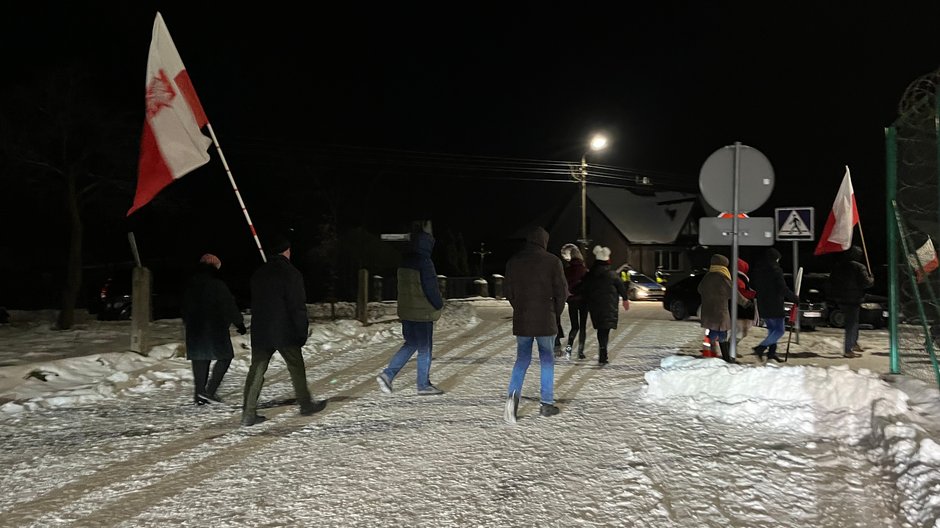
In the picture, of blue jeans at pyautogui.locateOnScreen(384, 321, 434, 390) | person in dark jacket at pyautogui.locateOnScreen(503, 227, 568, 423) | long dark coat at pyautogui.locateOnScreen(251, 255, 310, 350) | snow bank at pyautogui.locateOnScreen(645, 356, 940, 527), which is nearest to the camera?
snow bank at pyautogui.locateOnScreen(645, 356, 940, 527)

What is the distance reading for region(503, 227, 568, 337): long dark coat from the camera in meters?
5.61

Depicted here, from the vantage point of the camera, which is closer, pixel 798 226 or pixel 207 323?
pixel 207 323

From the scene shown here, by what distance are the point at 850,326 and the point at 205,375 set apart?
9.63 meters

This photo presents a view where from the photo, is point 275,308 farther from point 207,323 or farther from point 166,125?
point 166,125

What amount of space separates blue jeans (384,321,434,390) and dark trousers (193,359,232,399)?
176 cm

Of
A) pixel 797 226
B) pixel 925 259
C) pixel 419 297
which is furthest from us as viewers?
pixel 797 226

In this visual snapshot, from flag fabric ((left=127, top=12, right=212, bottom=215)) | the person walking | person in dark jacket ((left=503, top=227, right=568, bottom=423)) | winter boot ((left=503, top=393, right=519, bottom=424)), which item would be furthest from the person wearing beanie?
Answer: flag fabric ((left=127, top=12, right=212, bottom=215))

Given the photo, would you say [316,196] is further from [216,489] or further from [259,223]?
[216,489]

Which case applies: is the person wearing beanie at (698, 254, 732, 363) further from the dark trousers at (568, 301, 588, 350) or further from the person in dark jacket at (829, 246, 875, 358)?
the person in dark jacket at (829, 246, 875, 358)

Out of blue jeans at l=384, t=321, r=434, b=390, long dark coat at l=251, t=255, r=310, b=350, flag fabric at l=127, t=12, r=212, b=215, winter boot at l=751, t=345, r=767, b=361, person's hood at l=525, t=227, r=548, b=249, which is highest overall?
flag fabric at l=127, t=12, r=212, b=215

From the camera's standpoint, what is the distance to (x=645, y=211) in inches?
1984

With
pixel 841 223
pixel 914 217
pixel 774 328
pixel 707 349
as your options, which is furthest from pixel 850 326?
pixel 914 217

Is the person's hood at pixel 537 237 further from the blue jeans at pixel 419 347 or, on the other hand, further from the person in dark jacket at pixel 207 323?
the person in dark jacket at pixel 207 323

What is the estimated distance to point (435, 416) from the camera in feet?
19.2
